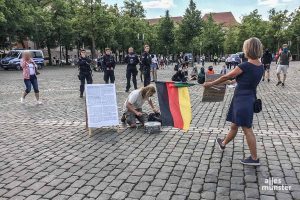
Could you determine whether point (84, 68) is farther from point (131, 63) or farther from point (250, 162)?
point (250, 162)

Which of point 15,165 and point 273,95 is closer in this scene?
point 15,165

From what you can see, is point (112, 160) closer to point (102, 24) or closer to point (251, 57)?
point (251, 57)

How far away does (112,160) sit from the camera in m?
6.15

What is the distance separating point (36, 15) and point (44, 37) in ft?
13.1

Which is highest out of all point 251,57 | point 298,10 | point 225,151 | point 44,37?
point 298,10

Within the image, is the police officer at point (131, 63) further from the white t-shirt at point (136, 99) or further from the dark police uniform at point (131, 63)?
the white t-shirt at point (136, 99)

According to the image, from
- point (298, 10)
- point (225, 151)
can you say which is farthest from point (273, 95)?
point (298, 10)

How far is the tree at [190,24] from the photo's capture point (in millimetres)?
55125

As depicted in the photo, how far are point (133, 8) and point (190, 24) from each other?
19.9 meters

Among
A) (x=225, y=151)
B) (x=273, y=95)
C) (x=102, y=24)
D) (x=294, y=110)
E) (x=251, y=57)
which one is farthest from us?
(x=102, y=24)

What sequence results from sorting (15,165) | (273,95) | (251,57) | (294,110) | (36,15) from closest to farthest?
(251,57) < (15,165) < (294,110) < (273,95) < (36,15)

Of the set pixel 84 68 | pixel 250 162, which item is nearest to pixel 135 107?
pixel 250 162
